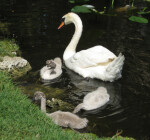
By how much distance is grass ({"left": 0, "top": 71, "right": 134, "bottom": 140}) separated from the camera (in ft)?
13.7

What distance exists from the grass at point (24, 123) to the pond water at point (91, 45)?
828mm

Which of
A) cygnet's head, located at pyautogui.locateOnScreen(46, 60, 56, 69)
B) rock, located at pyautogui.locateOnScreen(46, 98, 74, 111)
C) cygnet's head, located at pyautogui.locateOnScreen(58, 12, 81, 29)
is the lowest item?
rock, located at pyautogui.locateOnScreen(46, 98, 74, 111)

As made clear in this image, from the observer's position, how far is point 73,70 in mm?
8117

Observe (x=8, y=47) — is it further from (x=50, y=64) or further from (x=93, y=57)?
(x=93, y=57)

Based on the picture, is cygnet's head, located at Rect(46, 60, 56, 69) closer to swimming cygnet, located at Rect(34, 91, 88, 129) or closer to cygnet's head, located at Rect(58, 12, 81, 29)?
swimming cygnet, located at Rect(34, 91, 88, 129)

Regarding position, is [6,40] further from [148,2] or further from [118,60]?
[148,2]

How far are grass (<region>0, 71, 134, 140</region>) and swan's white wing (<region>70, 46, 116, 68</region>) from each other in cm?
270

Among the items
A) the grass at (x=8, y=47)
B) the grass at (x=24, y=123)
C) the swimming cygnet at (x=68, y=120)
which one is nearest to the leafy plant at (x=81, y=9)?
the grass at (x=8, y=47)

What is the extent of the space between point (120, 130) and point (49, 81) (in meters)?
2.63

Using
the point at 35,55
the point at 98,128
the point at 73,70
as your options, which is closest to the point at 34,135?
the point at 98,128

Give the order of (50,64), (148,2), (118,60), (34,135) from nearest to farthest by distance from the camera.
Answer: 1. (34,135)
2. (118,60)
3. (50,64)
4. (148,2)

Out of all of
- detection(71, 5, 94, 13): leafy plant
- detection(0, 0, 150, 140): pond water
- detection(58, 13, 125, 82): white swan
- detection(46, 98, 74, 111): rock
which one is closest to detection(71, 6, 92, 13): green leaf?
detection(71, 5, 94, 13): leafy plant

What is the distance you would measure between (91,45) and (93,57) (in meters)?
2.25

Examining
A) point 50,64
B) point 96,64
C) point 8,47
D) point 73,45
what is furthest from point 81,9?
point 50,64
